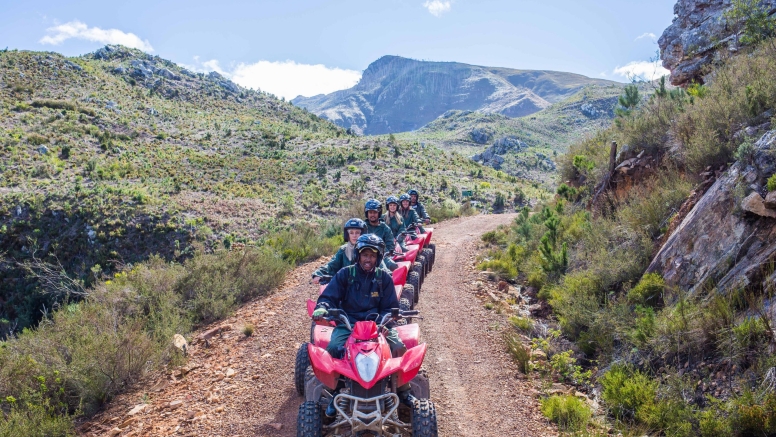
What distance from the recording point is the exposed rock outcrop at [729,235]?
178 inches

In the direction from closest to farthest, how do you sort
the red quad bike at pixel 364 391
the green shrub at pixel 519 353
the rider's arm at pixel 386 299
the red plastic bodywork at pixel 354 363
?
the red quad bike at pixel 364 391 → the red plastic bodywork at pixel 354 363 → the rider's arm at pixel 386 299 → the green shrub at pixel 519 353

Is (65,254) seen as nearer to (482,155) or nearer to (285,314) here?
(285,314)

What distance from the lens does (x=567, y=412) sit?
4.59m

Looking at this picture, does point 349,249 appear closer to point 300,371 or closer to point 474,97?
point 300,371

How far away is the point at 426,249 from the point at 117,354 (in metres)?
7.09

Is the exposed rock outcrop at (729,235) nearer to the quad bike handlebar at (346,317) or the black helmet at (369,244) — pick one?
the quad bike handlebar at (346,317)

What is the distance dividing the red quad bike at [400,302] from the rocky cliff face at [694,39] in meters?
8.11

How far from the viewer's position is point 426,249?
36.7ft

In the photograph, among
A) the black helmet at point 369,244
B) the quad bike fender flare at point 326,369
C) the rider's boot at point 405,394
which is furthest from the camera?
the black helmet at point 369,244

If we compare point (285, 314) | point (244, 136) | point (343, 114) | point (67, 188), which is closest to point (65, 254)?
point (67, 188)

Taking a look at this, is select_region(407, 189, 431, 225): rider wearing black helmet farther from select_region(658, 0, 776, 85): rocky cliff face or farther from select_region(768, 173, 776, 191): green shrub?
select_region(768, 173, 776, 191): green shrub

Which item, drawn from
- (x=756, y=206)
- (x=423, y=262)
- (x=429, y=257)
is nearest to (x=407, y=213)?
(x=429, y=257)

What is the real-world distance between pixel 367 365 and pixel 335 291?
1.29 meters

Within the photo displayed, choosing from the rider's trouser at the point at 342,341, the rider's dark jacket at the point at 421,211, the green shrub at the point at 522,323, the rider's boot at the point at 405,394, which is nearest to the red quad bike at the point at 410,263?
the green shrub at the point at 522,323
